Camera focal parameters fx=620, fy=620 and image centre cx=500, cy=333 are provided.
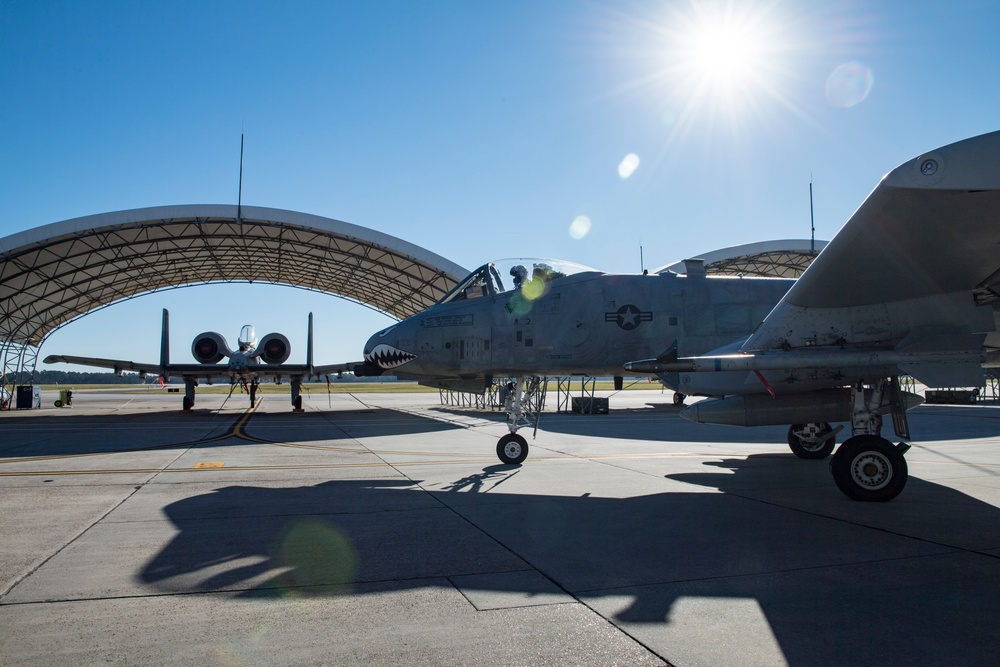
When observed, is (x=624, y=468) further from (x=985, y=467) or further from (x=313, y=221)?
(x=313, y=221)

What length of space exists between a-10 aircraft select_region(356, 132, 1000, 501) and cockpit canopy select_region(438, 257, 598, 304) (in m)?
0.02

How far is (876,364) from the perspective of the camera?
6629mm

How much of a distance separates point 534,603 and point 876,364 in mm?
4966

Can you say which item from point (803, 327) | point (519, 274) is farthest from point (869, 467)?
point (519, 274)

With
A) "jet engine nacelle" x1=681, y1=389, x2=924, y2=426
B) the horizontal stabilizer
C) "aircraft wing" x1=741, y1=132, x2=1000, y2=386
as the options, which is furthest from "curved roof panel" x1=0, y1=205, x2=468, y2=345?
the horizontal stabilizer

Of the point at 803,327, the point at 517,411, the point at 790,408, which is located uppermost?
the point at 803,327

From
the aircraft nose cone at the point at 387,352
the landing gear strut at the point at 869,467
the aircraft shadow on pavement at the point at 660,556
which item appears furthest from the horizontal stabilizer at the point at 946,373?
the aircraft nose cone at the point at 387,352

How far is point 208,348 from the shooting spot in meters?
29.5

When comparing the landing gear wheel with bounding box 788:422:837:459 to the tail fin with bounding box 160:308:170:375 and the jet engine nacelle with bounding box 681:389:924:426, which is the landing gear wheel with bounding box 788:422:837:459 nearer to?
the jet engine nacelle with bounding box 681:389:924:426

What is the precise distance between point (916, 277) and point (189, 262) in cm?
3887

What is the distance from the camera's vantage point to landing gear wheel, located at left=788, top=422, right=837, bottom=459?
438 inches

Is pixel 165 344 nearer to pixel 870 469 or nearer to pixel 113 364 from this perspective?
pixel 113 364

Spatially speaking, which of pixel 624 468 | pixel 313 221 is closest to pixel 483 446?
pixel 624 468

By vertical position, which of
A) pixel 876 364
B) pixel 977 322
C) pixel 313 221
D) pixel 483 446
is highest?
pixel 313 221
